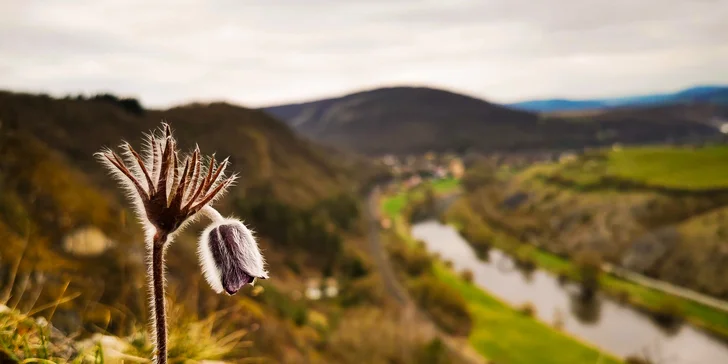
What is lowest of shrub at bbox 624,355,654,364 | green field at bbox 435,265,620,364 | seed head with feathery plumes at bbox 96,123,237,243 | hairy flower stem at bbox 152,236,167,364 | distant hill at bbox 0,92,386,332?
green field at bbox 435,265,620,364

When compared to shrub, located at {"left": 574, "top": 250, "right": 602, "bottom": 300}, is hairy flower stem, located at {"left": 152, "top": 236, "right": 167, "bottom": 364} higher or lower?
higher

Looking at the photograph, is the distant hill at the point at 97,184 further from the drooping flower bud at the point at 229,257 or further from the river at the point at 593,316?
the river at the point at 593,316

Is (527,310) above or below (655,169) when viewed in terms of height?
below

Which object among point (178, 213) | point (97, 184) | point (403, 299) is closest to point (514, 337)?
point (403, 299)

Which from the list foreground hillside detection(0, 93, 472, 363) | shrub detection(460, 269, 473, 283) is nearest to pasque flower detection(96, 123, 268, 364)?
foreground hillside detection(0, 93, 472, 363)

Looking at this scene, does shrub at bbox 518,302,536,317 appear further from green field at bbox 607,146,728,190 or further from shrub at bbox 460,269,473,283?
green field at bbox 607,146,728,190

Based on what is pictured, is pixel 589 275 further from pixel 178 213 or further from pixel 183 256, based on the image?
pixel 178 213

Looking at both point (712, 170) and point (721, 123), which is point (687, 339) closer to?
point (712, 170)
